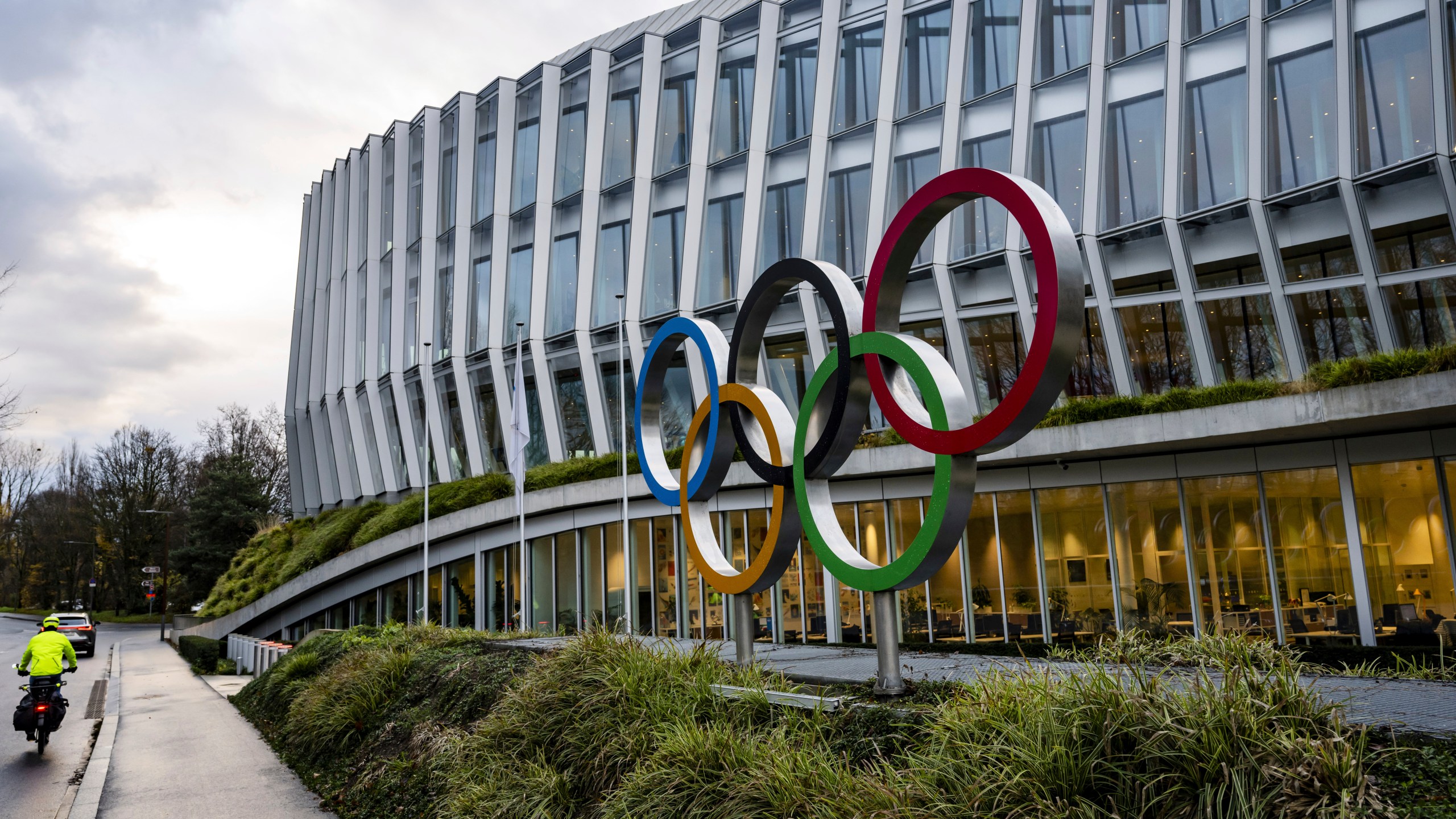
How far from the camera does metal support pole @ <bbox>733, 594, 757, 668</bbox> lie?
1039cm

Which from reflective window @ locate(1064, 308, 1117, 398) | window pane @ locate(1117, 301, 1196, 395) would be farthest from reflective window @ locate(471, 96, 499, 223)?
window pane @ locate(1117, 301, 1196, 395)

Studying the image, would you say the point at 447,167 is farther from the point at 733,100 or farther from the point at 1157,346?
the point at 1157,346

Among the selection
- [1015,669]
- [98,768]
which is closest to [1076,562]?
[1015,669]

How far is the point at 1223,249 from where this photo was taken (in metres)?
20.0

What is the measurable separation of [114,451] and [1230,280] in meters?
78.7

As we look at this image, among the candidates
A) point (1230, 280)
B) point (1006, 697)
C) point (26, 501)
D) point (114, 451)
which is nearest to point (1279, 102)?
point (1230, 280)

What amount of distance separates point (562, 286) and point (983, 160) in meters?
13.5

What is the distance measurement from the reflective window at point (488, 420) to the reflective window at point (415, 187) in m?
6.89

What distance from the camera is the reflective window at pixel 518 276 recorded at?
31.2 metres

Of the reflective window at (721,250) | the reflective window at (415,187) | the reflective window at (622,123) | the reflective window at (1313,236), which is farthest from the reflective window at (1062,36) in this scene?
the reflective window at (415,187)

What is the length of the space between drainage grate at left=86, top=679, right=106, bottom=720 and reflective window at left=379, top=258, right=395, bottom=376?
15.9 metres

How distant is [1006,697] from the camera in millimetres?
5867

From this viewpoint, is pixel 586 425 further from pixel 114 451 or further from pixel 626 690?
pixel 114 451

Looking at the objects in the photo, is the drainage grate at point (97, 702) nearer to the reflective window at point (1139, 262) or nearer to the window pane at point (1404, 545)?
the reflective window at point (1139, 262)
